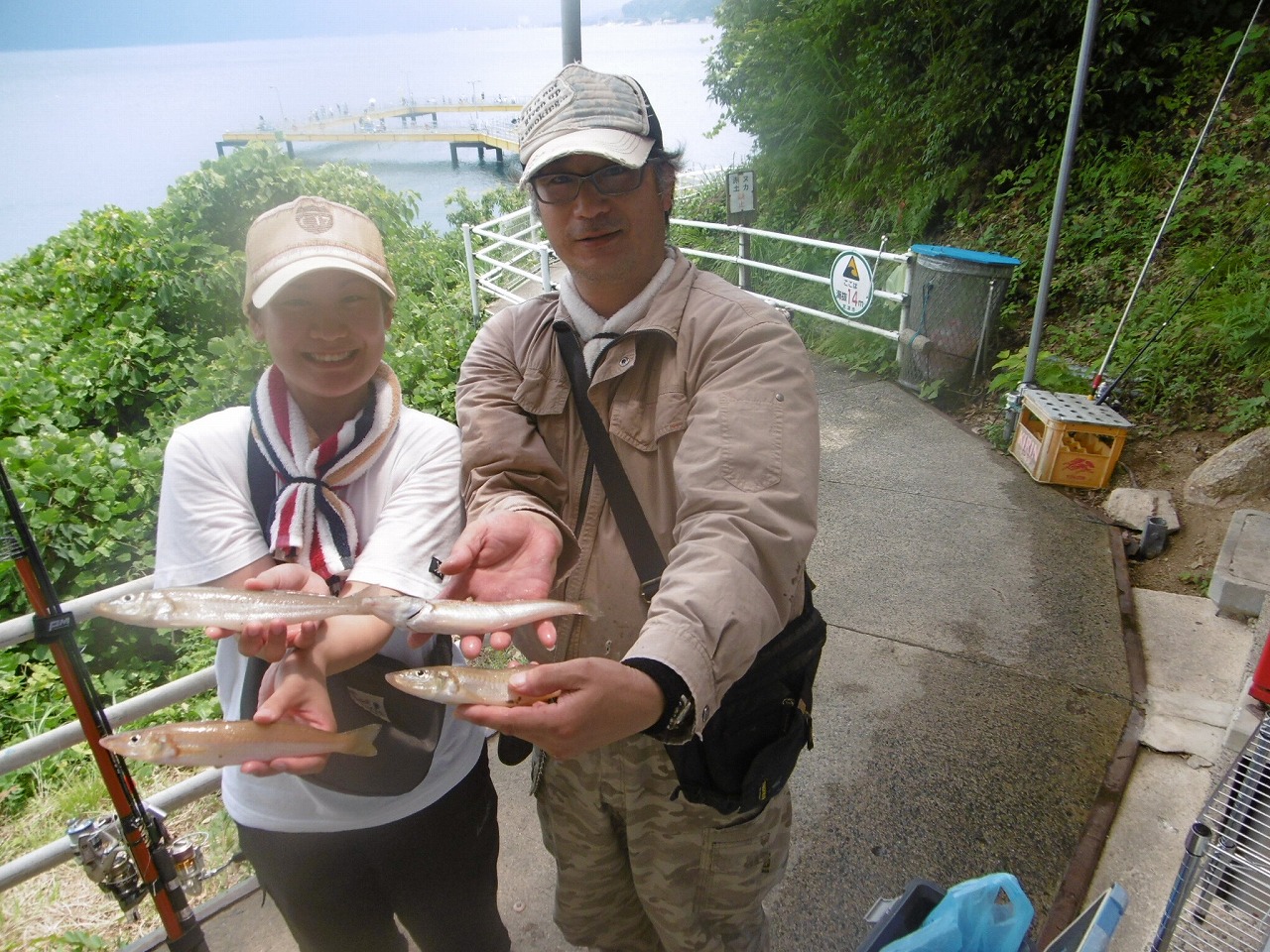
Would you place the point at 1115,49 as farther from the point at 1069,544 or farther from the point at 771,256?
the point at 1069,544

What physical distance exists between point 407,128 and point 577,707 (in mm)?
10838

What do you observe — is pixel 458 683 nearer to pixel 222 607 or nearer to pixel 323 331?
pixel 222 607

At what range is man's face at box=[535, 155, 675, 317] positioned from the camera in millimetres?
1664

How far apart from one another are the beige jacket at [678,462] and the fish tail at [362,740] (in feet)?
1.29

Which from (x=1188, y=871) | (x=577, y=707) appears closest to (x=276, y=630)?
(x=577, y=707)

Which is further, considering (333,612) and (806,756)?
(806,756)

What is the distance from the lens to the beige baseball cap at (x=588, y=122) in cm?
160

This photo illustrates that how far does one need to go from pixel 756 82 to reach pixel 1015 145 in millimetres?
5371

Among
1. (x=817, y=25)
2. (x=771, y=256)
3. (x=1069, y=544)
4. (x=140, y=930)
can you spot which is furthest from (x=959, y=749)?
(x=817, y=25)

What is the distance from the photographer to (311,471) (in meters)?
1.69

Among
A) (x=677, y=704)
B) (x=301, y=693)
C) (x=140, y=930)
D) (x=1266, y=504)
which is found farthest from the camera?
(x=1266, y=504)

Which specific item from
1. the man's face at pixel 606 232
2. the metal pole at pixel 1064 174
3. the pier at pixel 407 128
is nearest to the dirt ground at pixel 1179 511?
the metal pole at pixel 1064 174

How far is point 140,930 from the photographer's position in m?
2.88

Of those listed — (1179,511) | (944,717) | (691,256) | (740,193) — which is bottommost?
(944,717)
